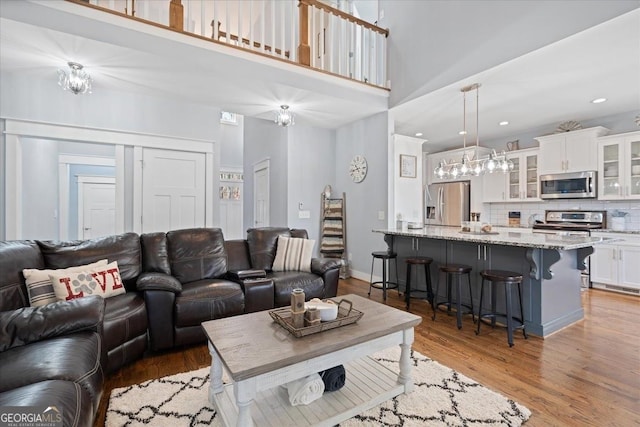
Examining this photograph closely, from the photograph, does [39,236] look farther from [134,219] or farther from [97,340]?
[97,340]

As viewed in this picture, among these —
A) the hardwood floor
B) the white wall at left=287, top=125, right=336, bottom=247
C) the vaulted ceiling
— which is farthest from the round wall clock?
the hardwood floor

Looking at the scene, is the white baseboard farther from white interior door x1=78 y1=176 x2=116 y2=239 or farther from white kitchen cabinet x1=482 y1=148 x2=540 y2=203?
white interior door x1=78 y1=176 x2=116 y2=239

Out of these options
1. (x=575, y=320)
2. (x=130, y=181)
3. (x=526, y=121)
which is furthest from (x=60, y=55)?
(x=526, y=121)

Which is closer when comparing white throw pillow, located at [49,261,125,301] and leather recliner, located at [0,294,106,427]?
leather recliner, located at [0,294,106,427]

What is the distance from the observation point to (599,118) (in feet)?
16.1

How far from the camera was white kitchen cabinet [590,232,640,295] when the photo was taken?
13.6ft

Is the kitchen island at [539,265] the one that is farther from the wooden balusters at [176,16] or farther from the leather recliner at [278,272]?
the wooden balusters at [176,16]

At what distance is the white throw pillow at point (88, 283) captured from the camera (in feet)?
6.87

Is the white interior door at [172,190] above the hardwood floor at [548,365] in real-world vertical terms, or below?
above

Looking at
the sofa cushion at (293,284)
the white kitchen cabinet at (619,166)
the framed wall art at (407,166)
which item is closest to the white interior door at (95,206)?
the sofa cushion at (293,284)

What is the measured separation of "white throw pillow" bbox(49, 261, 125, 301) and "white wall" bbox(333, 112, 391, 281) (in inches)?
138

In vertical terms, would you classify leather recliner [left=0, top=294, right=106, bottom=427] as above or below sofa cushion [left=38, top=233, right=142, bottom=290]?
below

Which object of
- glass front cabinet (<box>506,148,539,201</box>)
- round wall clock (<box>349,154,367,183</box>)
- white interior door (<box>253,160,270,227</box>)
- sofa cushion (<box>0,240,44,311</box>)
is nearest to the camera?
sofa cushion (<box>0,240,44,311</box>)

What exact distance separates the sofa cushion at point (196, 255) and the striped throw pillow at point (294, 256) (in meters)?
0.61
